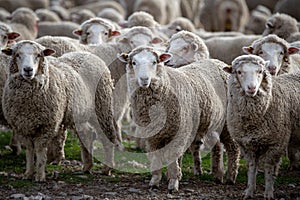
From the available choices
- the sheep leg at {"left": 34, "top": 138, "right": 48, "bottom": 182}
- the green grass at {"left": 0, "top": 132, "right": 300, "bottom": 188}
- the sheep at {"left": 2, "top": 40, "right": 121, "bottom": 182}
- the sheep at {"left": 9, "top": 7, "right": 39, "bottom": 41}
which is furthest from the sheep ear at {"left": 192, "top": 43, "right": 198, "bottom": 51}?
the sheep at {"left": 9, "top": 7, "right": 39, "bottom": 41}

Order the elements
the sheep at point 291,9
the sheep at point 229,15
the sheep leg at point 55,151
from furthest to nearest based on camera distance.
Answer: the sheep at point 291,9
the sheep at point 229,15
the sheep leg at point 55,151

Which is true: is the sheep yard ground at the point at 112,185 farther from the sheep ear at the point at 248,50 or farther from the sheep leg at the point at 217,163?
the sheep ear at the point at 248,50

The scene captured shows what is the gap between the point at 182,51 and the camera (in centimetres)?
834

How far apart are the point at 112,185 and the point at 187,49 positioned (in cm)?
210

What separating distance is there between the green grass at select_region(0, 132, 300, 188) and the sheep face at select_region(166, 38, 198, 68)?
1144 millimetres

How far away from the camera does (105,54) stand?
8.88 meters

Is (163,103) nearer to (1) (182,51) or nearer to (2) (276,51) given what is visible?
(1) (182,51)

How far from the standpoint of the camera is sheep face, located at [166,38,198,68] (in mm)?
8328

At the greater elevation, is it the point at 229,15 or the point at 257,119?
the point at 229,15

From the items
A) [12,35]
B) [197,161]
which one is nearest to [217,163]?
[197,161]

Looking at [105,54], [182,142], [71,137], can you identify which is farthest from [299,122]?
[71,137]

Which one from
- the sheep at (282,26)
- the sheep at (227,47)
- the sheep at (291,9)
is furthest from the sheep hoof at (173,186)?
the sheep at (291,9)

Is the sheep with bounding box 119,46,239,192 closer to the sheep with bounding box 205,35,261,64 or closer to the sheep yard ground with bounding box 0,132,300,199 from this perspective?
the sheep yard ground with bounding box 0,132,300,199

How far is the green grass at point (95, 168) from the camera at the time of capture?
7.24 metres
